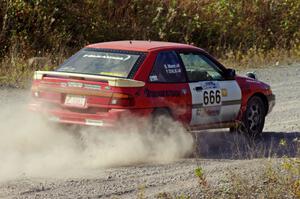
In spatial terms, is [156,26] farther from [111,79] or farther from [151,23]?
[111,79]

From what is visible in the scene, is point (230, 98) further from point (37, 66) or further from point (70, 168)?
point (37, 66)

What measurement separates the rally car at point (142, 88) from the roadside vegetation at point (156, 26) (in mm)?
7960

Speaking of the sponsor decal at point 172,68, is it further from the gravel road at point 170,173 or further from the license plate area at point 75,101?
the license plate area at point 75,101

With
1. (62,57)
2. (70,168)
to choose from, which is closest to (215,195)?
(70,168)

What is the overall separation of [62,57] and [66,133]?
10.3m

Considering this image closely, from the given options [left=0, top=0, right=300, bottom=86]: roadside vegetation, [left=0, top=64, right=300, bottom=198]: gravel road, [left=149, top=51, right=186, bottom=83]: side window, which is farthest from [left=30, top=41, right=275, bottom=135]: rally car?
[left=0, top=0, right=300, bottom=86]: roadside vegetation

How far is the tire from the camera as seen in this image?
13.3 meters

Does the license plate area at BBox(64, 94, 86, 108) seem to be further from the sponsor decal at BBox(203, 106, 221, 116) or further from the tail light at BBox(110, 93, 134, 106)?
the sponsor decal at BBox(203, 106, 221, 116)

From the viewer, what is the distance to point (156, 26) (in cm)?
2606

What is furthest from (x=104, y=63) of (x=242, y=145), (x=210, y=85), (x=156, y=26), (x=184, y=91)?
(x=156, y=26)

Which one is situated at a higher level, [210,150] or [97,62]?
[97,62]

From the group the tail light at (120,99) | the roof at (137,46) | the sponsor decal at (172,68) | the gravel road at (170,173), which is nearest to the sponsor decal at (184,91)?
the sponsor decal at (172,68)

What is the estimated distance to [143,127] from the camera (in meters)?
11.4

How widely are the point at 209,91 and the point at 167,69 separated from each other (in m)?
0.79
